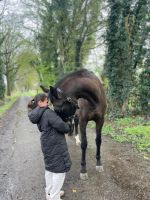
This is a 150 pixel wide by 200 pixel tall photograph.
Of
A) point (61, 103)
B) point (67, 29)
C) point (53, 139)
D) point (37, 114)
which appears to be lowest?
point (53, 139)

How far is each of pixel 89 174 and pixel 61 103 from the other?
2008mm

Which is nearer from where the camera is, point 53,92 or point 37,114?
point 37,114

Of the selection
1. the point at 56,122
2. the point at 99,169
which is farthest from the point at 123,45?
the point at 56,122

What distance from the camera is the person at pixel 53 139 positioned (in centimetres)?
347

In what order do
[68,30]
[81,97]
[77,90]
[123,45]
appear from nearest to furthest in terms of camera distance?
[77,90] < [81,97] < [123,45] < [68,30]

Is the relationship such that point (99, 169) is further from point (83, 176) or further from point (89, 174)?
point (83, 176)

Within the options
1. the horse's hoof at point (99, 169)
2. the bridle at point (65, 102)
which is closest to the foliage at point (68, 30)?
the horse's hoof at point (99, 169)

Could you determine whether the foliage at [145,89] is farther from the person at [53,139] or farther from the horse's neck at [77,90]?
the person at [53,139]

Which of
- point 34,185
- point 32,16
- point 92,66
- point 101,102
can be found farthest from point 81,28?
point 34,185

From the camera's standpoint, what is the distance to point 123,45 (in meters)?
11.9

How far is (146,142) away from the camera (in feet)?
23.9

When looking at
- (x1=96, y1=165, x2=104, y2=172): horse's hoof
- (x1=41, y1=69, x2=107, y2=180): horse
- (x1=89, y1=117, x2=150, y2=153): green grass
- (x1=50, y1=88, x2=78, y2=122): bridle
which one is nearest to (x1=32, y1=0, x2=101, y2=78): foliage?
(x1=89, y1=117, x2=150, y2=153): green grass

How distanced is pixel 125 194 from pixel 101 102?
6.23 ft

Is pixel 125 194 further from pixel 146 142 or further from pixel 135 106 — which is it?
pixel 135 106
